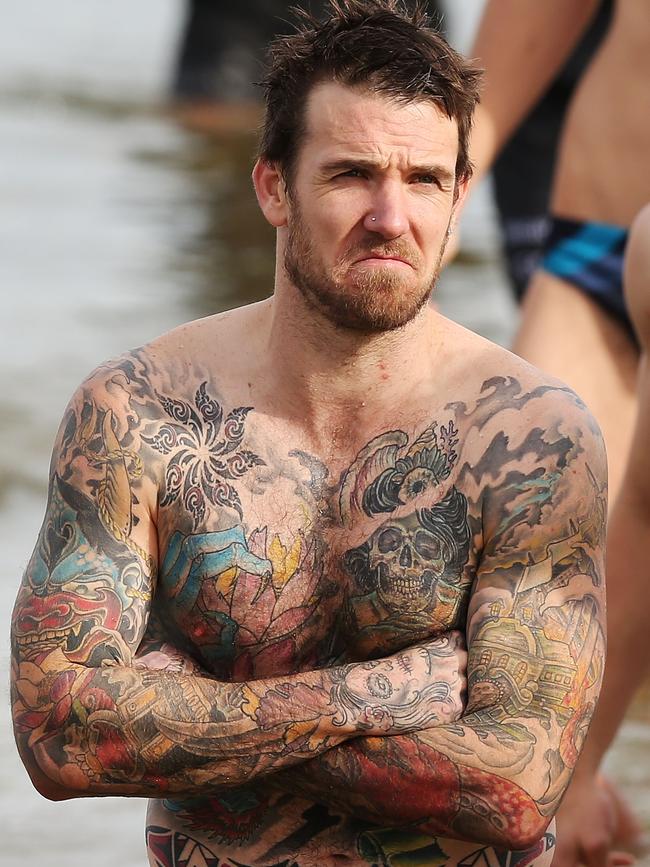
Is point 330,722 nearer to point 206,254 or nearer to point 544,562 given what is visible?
point 544,562

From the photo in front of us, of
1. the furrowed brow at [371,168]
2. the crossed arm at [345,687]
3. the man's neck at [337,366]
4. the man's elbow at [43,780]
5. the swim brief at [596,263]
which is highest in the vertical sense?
the furrowed brow at [371,168]

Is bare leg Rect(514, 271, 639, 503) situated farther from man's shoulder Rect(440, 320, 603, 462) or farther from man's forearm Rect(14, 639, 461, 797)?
man's forearm Rect(14, 639, 461, 797)

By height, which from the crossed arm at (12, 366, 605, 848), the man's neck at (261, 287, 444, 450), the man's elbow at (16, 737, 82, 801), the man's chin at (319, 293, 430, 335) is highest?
the man's chin at (319, 293, 430, 335)

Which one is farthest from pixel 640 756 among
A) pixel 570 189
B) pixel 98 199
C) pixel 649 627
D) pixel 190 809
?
pixel 98 199

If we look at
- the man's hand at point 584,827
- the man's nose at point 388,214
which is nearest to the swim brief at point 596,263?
the man's hand at point 584,827

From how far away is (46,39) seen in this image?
28016mm

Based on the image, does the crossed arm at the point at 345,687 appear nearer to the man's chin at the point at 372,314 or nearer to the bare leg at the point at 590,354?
the man's chin at the point at 372,314

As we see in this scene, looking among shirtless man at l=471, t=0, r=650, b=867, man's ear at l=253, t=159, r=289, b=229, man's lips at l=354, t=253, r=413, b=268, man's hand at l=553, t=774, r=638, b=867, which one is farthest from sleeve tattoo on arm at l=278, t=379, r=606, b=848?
shirtless man at l=471, t=0, r=650, b=867

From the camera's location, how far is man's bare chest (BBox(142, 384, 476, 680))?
3631 mm

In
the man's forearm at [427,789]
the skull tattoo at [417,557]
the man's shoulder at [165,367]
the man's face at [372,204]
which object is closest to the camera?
the man's forearm at [427,789]

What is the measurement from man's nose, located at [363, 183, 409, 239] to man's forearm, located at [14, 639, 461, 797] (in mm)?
736

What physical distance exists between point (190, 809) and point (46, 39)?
82.8ft

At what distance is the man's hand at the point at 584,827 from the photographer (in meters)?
4.75

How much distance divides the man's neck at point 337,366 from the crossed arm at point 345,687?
22 centimetres
